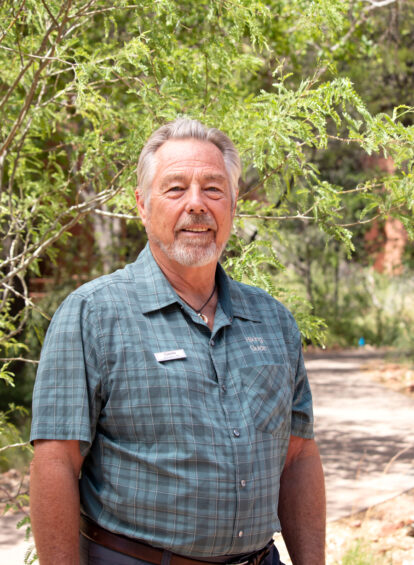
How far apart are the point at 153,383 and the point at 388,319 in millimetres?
14974

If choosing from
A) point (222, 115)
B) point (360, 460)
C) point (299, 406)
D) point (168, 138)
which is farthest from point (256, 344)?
point (360, 460)

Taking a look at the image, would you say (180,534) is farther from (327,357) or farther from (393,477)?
(327,357)

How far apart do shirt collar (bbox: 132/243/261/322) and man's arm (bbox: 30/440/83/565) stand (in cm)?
46

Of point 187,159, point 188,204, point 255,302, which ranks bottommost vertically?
point 255,302

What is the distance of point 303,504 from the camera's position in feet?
8.07

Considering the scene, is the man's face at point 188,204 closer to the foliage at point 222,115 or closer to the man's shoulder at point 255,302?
the man's shoulder at point 255,302

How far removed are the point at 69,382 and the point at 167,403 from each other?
0.85ft

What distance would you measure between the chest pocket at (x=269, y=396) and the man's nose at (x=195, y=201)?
0.48 metres

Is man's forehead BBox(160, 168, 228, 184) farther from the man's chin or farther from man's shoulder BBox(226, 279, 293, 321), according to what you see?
man's shoulder BBox(226, 279, 293, 321)

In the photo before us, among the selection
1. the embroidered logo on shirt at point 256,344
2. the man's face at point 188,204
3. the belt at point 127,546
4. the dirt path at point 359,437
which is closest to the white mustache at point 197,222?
the man's face at point 188,204

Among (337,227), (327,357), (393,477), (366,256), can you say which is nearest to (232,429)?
(337,227)

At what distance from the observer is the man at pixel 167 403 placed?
1985mm

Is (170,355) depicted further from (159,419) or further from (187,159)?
(187,159)

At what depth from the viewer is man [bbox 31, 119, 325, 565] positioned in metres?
1.99
